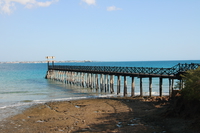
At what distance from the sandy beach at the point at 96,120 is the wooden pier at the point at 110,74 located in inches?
169

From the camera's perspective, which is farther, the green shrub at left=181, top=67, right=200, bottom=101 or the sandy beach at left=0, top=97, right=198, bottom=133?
the green shrub at left=181, top=67, right=200, bottom=101

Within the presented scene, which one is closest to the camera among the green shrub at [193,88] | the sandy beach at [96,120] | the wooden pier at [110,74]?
the sandy beach at [96,120]

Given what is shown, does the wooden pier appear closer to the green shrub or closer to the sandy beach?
A: the sandy beach

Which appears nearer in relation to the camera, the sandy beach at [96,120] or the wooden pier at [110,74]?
the sandy beach at [96,120]

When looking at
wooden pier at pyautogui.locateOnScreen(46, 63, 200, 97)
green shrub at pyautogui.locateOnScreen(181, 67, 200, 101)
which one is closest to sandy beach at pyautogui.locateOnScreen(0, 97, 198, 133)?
green shrub at pyautogui.locateOnScreen(181, 67, 200, 101)

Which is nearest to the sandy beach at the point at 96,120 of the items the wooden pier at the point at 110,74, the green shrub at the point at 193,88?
the green shrub at the point at 193,88

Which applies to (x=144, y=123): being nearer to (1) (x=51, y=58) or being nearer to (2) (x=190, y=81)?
(2) (x=190, y=81)

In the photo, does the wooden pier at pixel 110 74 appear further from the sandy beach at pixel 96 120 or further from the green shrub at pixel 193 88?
the green shrub at pixel 193 88

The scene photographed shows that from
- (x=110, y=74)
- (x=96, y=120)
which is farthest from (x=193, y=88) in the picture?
(x=110, y=74)

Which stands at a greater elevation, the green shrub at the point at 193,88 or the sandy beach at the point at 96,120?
the green shrub at the point at 193,88

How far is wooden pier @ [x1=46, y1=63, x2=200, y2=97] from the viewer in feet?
83.9

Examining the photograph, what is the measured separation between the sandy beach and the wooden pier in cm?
430

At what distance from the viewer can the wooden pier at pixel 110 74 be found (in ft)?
Answer: 83.9

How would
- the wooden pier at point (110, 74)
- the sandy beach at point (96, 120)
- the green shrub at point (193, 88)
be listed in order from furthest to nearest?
the wooden pier at point (110, 74) → the green shrub at point (193, 88) → the sandy beach at point (96, 120)
